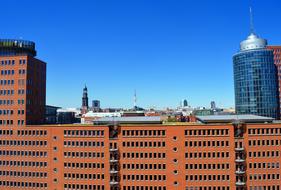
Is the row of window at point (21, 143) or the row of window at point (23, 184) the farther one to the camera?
the row of window at point (21, 143)

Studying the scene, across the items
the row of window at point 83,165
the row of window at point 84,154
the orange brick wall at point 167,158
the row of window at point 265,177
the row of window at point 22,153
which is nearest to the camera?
the row of window at point 265,177

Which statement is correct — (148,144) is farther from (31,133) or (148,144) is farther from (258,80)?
(258,80)

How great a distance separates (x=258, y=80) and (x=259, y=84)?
230 centimetres

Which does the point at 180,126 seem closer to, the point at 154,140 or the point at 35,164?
the point at 154,140

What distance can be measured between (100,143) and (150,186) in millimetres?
20700

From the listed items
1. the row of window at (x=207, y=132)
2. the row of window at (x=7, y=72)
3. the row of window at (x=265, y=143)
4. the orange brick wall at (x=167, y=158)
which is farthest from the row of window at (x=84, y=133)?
the row of window at (x=265, y=143)

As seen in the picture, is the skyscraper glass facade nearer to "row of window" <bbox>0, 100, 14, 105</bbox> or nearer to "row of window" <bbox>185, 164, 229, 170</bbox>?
"row of window" <bbox>185, 164, 229, 170</bbox>

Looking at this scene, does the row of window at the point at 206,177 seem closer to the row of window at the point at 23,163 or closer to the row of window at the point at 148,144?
the row of window at the point at 148,144

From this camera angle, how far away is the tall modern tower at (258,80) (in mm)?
158125

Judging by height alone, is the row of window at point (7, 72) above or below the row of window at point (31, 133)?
above

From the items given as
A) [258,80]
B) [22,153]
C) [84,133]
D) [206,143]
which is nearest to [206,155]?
[206,143]

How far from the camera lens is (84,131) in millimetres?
92312

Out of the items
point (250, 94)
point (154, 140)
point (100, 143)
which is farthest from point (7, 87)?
point (250, 94)

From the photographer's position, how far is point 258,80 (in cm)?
15862
